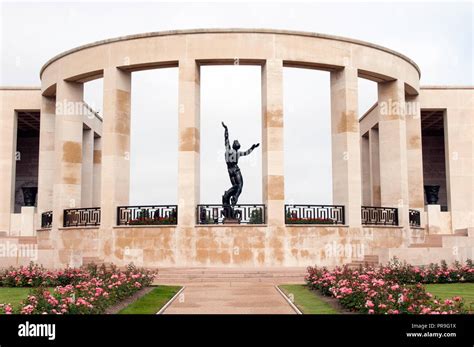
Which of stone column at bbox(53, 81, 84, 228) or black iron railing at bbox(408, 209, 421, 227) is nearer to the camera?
stone column at bbox(53, 81, 84, 228)

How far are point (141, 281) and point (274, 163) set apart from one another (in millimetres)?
8929

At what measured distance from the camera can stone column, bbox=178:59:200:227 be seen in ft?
73.6

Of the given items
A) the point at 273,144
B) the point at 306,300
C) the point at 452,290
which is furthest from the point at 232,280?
the point at 452,290

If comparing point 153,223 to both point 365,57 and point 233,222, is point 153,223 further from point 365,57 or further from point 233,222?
point 365,57

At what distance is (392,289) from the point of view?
441 inches

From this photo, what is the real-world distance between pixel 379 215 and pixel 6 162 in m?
20.8

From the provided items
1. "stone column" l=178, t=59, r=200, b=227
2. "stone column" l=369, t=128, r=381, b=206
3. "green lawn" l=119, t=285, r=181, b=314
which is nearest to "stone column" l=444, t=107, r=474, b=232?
"stone column" l=369, t=128, r=381, b=206

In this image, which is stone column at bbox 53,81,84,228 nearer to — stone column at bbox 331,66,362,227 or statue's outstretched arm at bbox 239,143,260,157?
statue's outstretched arm at bbox 239,143,260,157

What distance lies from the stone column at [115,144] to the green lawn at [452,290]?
1290cm

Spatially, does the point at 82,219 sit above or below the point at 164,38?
below

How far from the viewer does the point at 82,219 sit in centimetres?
2453

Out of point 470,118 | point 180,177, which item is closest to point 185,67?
point 180,177

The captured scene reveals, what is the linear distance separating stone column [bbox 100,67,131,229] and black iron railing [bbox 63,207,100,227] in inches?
39.2

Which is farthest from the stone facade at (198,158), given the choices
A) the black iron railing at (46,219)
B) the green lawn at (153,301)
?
the green lawn at (153,301)
